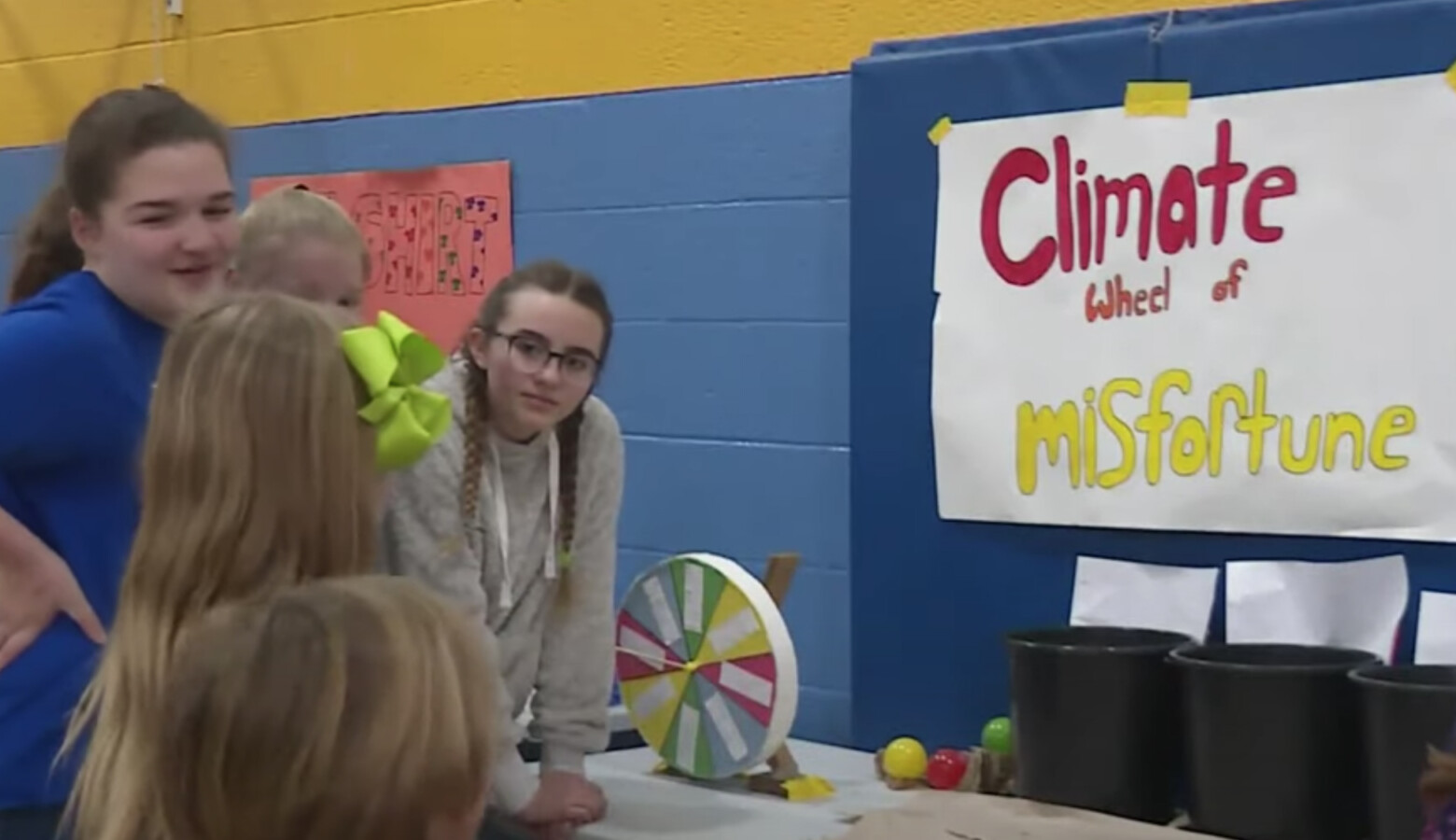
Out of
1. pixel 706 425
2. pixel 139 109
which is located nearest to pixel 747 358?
pixel 706 425

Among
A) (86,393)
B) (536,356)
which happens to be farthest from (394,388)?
(536,356)

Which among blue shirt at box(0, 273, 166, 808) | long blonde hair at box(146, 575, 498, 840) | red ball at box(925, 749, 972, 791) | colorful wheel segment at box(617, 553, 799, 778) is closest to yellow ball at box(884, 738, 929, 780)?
red ball at box(925, 749, 972, 791)

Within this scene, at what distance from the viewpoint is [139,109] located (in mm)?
1686

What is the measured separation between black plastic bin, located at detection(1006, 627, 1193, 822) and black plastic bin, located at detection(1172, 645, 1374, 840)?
0.33 feet

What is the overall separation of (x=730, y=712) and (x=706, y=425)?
61 cm

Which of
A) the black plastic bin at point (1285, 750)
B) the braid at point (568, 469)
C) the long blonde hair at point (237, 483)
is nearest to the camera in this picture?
the long blonde hair at point (237, 483)

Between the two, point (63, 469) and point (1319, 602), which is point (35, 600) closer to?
point (63, 469)

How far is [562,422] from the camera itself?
2.09 metres

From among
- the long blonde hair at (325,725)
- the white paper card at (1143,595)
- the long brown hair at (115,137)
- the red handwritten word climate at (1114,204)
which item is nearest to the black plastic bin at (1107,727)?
the white paper card at (1143,595)

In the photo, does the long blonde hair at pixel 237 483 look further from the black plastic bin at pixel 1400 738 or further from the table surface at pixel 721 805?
the black plastic bin at pixel 1400 738

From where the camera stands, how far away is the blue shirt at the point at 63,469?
62.5 inches

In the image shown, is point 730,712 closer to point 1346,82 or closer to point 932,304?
point 932,304

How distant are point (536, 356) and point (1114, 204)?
668mm

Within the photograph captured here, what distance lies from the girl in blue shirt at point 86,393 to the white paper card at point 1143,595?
102 centimetres
